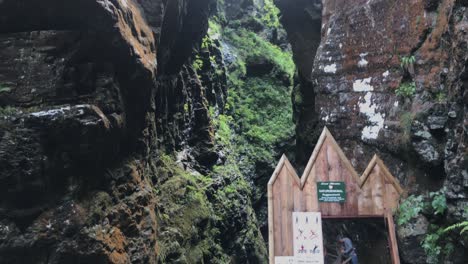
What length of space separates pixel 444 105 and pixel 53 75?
622 cm

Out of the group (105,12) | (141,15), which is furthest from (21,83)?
(141,15)

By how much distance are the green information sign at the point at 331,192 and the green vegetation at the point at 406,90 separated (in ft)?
10.3

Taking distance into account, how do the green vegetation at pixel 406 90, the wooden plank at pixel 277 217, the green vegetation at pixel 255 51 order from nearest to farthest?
the wooden plank at pixel 277 217, the green vegetation at pixel 406 90, the green vegetation at pixel 255 51

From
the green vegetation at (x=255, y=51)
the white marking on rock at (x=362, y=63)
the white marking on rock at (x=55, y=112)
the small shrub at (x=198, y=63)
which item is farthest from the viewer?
the green vegetation at (x=255, y=51)

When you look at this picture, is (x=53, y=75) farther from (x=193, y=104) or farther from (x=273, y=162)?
(x=273, y=162)

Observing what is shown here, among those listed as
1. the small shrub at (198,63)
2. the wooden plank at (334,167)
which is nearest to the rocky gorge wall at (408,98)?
the wooden plank at (334,167)

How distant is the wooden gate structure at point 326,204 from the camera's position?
17.6ft

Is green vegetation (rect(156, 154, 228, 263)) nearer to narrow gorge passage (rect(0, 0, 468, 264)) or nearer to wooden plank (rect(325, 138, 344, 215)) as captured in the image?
narrow gorge passage (rect(0, 0, 468, 264))

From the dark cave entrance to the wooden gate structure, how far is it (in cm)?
16

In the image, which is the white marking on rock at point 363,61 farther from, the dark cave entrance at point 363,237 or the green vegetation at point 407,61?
the dark cave entrance at point 363,237

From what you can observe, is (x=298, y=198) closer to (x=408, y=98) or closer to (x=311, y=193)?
(x=311, y=193)

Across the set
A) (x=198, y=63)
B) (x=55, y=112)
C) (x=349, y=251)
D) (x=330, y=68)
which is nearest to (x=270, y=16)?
(x=198, y=63)

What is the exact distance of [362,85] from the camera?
346 inches

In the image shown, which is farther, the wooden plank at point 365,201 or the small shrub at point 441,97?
the small shrub at point 441,97
